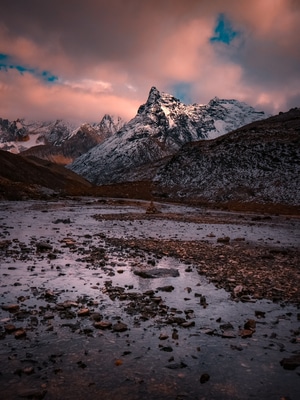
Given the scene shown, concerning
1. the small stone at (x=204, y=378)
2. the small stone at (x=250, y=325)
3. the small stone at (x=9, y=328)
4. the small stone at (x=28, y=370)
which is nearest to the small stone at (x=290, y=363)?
the small stone at (x=250, y=325)

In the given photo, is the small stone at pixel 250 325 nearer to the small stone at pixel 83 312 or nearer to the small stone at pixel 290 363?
the small stone at pixel 290 363

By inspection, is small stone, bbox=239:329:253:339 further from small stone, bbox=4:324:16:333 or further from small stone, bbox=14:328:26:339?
small stone, bbox=4:324:16:333

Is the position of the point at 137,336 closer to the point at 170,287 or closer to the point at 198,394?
the point at 198,394

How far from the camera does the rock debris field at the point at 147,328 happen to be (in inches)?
292

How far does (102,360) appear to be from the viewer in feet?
27.4

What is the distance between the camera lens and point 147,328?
1028 centimetres

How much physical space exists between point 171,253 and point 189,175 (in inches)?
4009

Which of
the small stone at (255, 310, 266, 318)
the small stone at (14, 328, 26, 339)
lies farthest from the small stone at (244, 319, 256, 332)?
the small stone at (14, 328, 26, 339)

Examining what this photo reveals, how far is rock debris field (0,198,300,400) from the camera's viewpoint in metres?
7.41

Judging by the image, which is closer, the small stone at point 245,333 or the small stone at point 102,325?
the small stone at point 245,333

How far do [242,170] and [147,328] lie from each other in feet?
335

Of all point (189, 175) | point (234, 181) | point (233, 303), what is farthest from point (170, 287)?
point (189, 175)

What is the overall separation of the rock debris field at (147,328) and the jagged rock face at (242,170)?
254 feet

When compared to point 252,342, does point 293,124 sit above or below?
above
